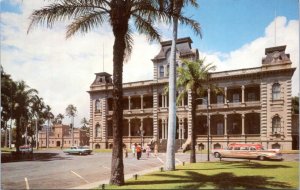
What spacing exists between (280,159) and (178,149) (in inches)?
691

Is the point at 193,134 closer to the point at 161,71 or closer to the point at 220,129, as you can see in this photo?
the point at 161,71

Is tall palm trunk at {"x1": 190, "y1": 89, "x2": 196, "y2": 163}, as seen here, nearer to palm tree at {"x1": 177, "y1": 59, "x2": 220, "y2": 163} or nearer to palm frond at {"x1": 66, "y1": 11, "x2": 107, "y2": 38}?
palm tree at {"x1": 177, "y1": 59, "x2": 220, "y2": 163}

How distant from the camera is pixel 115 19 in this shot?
43.7ft

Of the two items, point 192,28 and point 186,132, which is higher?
point 192,28

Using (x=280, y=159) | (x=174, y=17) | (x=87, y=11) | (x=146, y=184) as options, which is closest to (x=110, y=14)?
(x=87, y=11)

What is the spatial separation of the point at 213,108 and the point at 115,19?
31.7 metres

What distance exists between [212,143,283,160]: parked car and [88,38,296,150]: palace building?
10.0ft

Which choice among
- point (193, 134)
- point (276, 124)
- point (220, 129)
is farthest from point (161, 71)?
point (193, 134)

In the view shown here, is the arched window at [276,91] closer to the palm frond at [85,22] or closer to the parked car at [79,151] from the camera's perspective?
the parked car at [79,151]

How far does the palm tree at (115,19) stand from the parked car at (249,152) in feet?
52.5

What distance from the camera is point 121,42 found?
13.7 m

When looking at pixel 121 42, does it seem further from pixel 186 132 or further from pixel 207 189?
pixel 186 132

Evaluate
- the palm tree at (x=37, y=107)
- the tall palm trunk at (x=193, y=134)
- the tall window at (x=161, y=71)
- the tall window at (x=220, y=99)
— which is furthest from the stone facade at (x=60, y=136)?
the tall window at (x=220, y=99)

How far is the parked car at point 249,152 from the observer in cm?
2544
